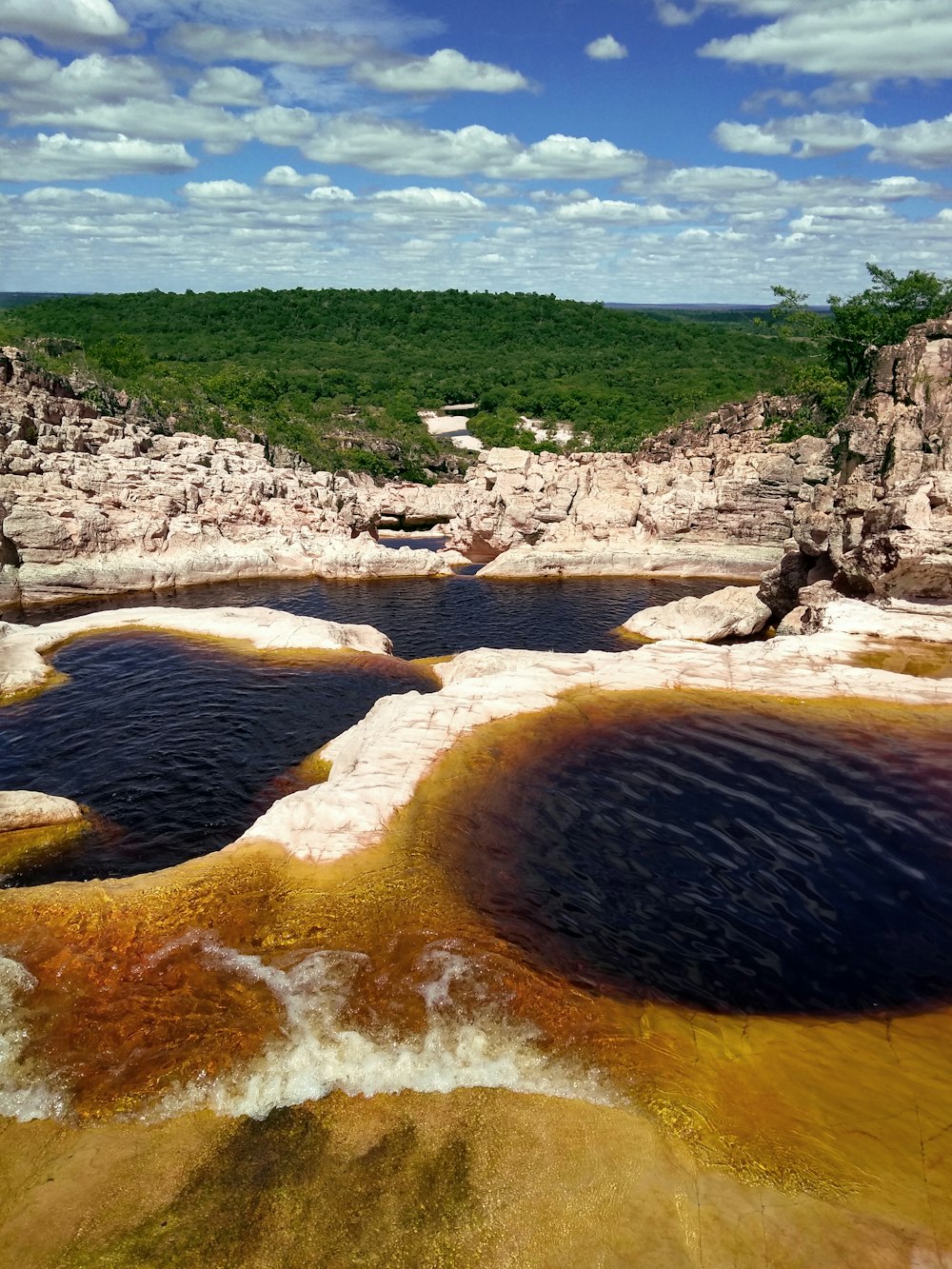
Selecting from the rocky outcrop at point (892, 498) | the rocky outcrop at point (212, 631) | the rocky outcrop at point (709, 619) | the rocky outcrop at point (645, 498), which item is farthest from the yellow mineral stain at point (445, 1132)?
the rocky outcrop at point (645, 498)

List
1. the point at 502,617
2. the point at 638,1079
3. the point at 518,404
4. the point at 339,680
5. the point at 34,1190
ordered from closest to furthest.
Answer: the point at 34,1190, the point at 638,1079, the point at 339,680, the point at 502,617, the point at 518,404

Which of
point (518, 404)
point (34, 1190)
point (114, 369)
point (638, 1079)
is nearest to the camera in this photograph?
point (34, 1190)

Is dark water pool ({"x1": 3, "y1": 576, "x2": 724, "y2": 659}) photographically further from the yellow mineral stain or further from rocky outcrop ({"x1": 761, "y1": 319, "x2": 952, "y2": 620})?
the yellow mineral stain

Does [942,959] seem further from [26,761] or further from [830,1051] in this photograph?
[26,761]

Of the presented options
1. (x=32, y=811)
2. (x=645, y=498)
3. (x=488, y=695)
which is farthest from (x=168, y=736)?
(x=645, y=498)

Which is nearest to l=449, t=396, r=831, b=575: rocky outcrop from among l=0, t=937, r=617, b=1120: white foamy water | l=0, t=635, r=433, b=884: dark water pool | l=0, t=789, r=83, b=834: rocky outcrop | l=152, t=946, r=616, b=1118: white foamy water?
l=0, t=635, r=433, b=884: dark water pool

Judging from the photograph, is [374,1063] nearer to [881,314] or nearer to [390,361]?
[881,314]

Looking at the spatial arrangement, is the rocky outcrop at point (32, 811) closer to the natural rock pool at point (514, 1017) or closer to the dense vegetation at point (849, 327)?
the natural rock pool at point (514, 1017)

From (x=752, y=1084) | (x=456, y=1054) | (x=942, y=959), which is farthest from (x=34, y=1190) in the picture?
(x=942, y=959)
